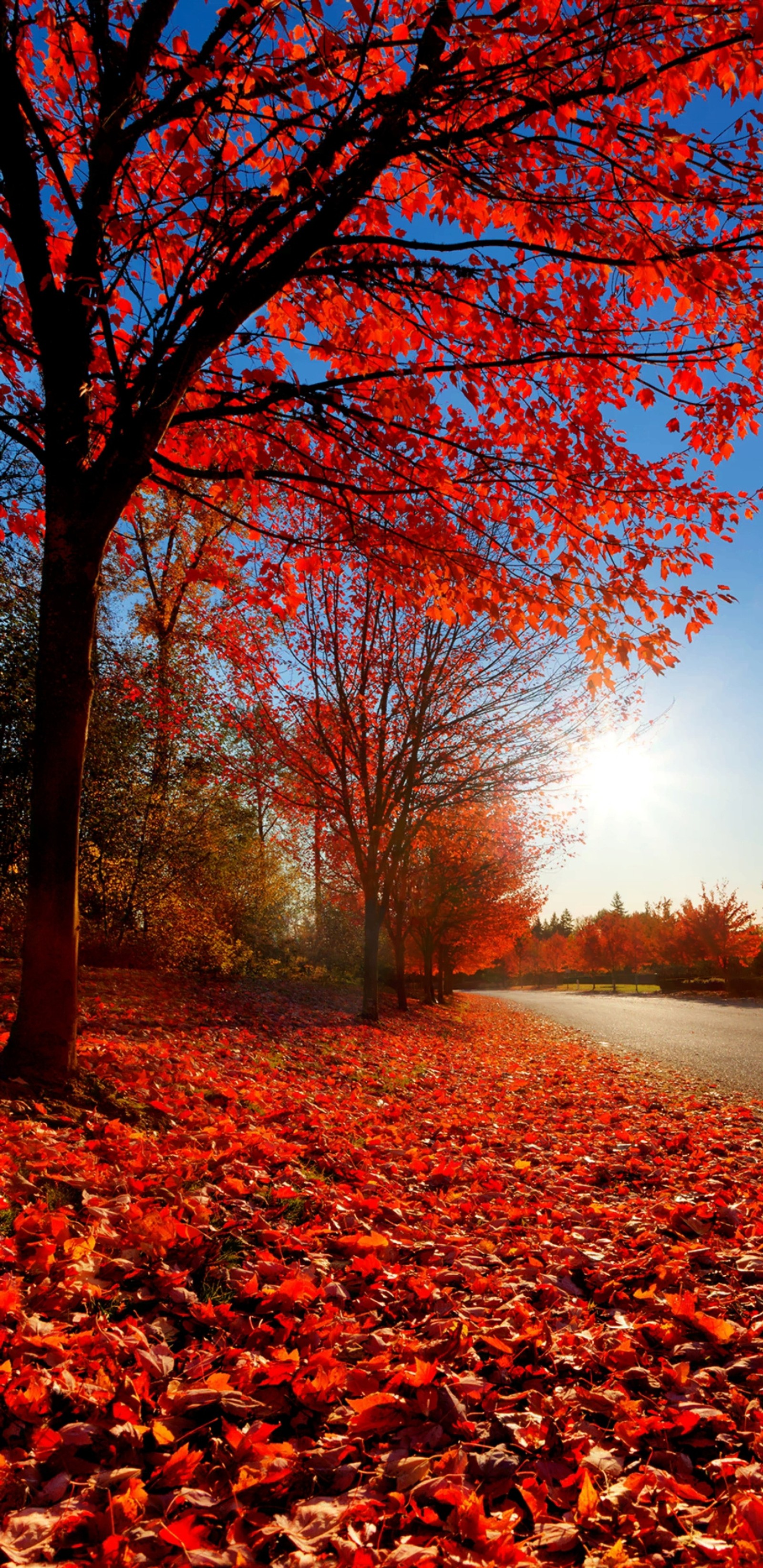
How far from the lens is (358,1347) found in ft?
7.58

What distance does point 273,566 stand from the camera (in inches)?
255

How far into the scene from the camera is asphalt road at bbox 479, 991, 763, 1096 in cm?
966

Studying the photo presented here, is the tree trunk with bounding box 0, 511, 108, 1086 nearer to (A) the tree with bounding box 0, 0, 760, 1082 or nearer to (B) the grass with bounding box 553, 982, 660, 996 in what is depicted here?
(A) the tree with bounding box 0, 0, 760, 1082

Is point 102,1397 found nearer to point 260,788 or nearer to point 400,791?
point 400,791

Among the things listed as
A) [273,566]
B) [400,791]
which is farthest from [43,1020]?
[400,791]

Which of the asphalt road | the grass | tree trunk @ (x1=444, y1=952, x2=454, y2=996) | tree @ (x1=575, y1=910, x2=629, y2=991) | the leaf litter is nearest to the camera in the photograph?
the leaf litter

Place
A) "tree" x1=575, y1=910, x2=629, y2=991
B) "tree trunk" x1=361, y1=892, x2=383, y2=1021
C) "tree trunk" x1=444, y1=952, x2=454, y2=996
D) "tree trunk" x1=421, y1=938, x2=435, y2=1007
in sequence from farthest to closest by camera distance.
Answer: "tree" x1=575, y1=910, x2=629, y2=991 < "tree trunk" x1=444, y1=952, x2=454, y2=996 < "tree trunk" x1=421, y1=938, x2=435, y2=1007 < "tree trunk" x1=361, y1=892, x2=383, y2=1021

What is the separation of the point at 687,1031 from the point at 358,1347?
1495cm

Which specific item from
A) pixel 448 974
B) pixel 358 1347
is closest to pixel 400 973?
pixel 448 974

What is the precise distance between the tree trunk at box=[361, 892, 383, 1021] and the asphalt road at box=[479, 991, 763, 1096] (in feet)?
15.0

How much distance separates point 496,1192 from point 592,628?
388 cm

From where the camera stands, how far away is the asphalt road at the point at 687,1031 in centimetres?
966

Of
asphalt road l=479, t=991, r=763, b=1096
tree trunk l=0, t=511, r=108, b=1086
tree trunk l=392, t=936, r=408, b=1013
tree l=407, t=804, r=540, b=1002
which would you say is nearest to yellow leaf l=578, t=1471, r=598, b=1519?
tree trunk l=0, t=511, r=108, b=1086

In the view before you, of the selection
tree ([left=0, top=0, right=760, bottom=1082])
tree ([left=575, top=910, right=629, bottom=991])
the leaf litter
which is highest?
tree ([left=0, top=0, right=760, bottom=1082])
